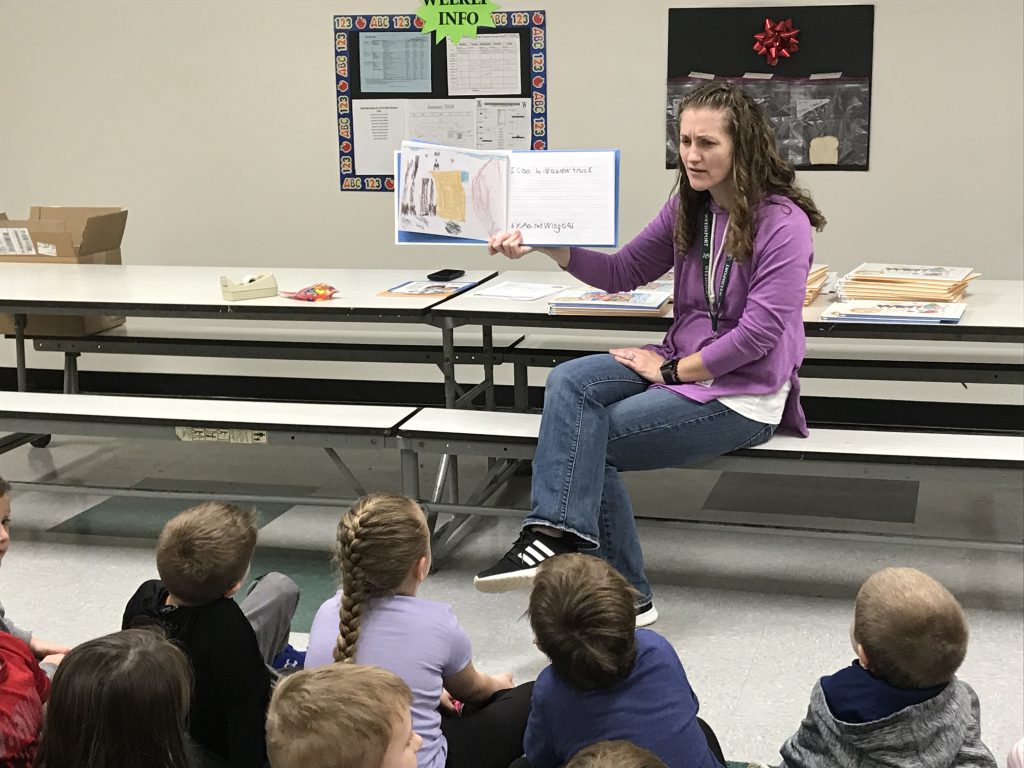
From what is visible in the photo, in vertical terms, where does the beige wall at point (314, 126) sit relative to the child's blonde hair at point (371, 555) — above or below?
above

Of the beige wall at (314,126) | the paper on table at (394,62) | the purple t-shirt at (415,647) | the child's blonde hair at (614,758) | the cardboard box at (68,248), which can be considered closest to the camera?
the child's blonde hair at (614,758)

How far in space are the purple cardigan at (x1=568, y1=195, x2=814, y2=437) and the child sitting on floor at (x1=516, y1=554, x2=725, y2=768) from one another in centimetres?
116

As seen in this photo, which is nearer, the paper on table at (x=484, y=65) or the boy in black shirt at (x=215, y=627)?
the boy in black shirt at (x=215, y=627)

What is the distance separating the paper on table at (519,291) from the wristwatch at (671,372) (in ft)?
2.34

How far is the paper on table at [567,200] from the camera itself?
10.3 ft

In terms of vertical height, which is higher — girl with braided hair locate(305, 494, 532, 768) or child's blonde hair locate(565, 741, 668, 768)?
child's blonde hair locate(565, 741, 668, 768)

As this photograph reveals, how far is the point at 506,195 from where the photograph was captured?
3223 mm

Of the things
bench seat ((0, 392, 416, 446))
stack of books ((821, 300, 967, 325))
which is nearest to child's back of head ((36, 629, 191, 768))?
bench seat ((0, 392, 416, 446))

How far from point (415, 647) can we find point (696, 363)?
1209 mm

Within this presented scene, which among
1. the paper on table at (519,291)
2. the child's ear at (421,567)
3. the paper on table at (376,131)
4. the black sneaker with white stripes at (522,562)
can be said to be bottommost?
the black sneaker with white stripes at (522,562)

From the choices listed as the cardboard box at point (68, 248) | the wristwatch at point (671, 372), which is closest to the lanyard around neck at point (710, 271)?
the wristwatch at point (671, 372)

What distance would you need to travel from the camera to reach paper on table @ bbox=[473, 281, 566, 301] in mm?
3684

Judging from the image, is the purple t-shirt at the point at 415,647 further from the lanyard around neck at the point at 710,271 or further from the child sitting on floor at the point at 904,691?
the lanyard around neck at the point at 710,271

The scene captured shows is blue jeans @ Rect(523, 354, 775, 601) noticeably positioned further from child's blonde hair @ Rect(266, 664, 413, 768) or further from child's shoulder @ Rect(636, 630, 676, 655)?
child's blonde hair @ Rect(266, 664, 413, 768)
